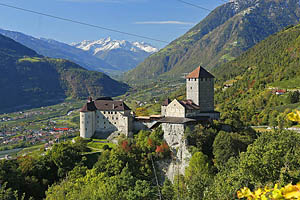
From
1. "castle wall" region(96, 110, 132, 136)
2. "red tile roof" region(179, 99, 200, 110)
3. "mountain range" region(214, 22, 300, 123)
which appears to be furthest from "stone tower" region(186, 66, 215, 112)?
"mountain range" region(214, 22, 300, 123)

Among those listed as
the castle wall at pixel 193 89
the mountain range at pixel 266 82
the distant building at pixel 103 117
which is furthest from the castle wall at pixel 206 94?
the mountain range at pixel 266 82

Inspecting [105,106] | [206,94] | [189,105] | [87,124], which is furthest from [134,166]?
[206,94]

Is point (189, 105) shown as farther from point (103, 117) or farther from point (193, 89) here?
point (103, 117)

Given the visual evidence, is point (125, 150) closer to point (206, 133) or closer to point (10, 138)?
point (206, 133)

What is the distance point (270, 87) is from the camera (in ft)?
396

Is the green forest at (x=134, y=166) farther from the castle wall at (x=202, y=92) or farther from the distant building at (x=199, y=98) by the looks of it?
the castle wall at (x=202, y=92)

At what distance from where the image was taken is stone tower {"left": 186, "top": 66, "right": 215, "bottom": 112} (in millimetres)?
53812

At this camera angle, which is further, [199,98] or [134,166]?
[199,98]

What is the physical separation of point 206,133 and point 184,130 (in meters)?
3.58

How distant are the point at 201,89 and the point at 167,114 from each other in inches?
307

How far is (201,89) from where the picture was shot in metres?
54.1

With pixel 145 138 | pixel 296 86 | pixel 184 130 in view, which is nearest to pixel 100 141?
pixel 145 138

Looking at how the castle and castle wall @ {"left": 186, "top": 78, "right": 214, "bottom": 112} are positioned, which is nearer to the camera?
the castle

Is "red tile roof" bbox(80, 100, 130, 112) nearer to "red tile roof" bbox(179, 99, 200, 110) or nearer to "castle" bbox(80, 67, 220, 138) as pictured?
"castle" bbox(80, 67, 220, 138)
